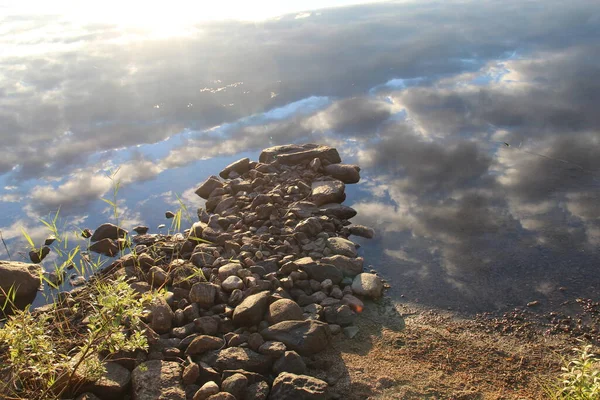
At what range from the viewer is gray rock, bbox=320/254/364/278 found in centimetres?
525

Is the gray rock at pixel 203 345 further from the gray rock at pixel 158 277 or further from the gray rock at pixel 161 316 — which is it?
the gray rock at pixel 158 277

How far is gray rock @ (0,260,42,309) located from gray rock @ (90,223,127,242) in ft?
3.82

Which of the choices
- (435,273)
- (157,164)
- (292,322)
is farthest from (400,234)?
(157,164)

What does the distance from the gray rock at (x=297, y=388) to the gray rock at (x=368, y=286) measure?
5.00 feet

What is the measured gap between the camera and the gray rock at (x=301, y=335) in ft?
13.1

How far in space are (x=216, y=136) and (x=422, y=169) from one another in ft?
13.9

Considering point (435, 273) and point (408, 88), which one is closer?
point (435, 273)

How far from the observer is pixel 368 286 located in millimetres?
4941

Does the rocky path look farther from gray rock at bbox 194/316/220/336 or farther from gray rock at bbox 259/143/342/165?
gray rock at bbox 259/143/342/165

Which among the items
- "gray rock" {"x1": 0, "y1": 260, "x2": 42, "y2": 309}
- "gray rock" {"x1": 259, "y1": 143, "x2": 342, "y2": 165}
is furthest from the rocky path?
"gray rock" {"x1": 0, "y1": 260, "x2": 42, "y2": 309}

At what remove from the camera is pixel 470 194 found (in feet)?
22.6

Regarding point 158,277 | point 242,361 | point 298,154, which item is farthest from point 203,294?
point 298,154

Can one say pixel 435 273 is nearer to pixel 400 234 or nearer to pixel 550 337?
pixel 400 234

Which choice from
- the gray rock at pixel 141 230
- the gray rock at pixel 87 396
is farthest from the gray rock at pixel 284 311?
the gray rock at pixel 141 230
